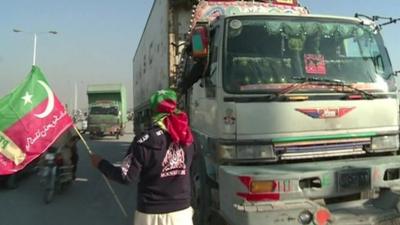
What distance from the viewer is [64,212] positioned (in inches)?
342

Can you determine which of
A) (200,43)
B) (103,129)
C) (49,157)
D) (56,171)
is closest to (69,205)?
(56,171)

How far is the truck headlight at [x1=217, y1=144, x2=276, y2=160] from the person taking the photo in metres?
5.38

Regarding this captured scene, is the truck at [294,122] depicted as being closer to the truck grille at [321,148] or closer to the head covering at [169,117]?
the truck grille at [321,148]

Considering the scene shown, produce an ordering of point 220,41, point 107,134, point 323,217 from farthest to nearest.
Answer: point 107,134, point 220,41, point 323,217

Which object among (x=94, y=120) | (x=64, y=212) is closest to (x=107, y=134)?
(x=94, y=120)

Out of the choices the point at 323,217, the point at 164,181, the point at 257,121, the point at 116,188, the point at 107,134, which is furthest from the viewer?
the point at 107,134

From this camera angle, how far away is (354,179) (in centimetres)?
521

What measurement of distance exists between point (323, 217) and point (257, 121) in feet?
3.74

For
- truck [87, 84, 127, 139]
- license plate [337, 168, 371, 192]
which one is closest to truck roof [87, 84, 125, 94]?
truck [87, 84, 127, 139]

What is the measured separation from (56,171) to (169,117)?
6.54 meters

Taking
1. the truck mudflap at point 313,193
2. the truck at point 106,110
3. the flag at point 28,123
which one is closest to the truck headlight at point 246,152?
the truck mudflap at point 313,193

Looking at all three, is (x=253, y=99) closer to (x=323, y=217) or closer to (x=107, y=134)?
(x=323, y=217)

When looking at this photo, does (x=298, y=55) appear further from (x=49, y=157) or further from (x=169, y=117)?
(x=49, y=157)

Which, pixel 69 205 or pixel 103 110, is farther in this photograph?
pixel 103 110
